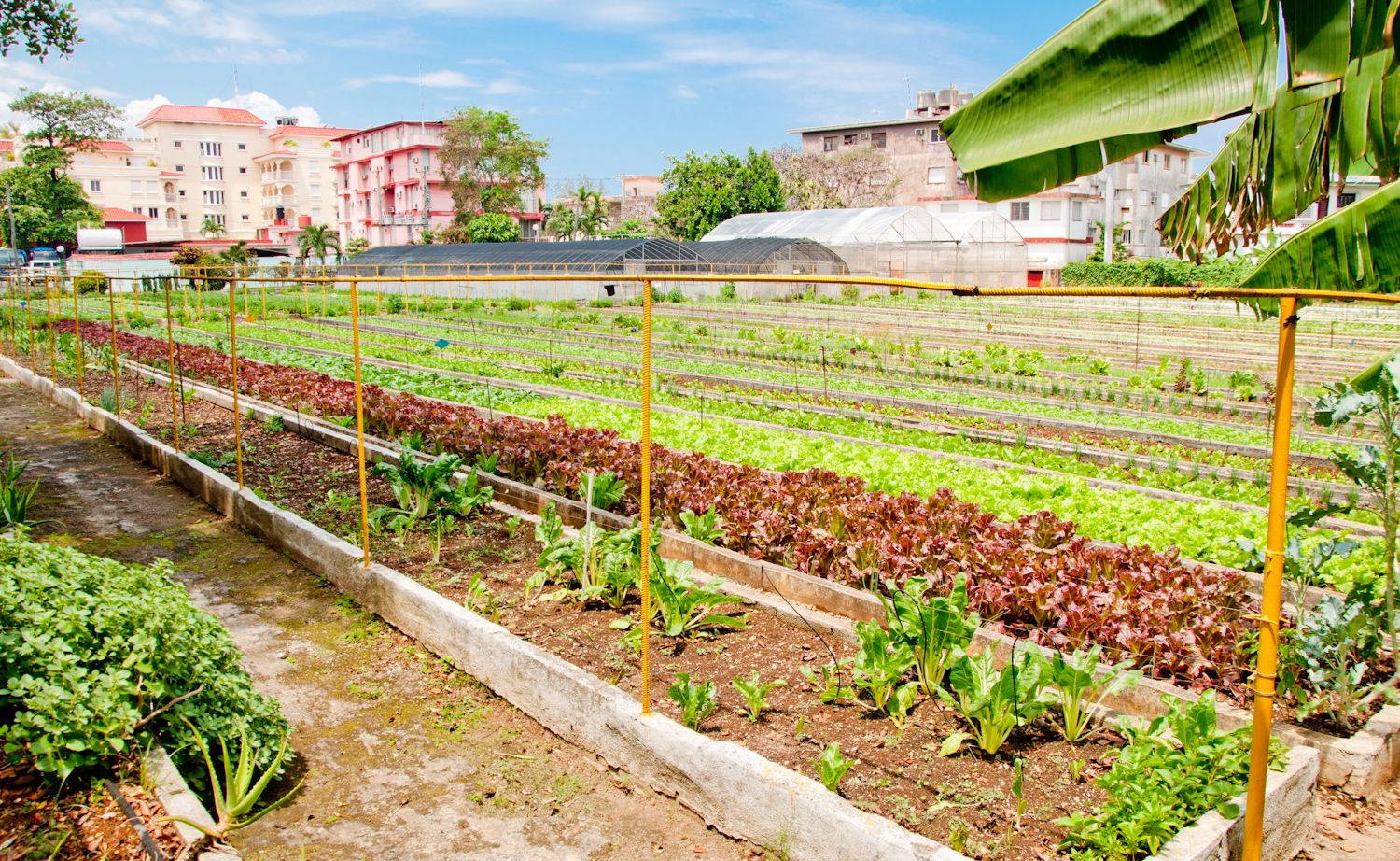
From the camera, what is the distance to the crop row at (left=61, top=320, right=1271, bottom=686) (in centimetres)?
499

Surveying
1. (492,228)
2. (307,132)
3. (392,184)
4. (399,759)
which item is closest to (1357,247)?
(399,759)

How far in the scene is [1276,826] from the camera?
12.1ft

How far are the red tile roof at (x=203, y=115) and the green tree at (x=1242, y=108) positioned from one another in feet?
381

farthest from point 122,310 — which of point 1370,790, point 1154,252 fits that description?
point 1154,252

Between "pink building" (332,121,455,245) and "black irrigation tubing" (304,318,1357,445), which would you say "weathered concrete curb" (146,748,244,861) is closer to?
"black irrigation tubing" (304,318,1357,445)

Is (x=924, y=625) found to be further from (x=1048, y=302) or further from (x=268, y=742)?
(x=1048, y=302)

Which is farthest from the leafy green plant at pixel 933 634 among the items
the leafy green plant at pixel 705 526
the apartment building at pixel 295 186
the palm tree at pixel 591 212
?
the apartment building at pixel 295 186

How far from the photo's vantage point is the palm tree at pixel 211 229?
9069 cm

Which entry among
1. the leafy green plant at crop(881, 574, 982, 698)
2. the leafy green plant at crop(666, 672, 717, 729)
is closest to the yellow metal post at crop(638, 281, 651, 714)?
the leafy green plant at crop(666, 672, 717, 729)

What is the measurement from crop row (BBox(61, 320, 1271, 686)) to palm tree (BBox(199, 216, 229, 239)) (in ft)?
304

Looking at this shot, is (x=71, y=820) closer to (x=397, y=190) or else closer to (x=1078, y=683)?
(x=1078, y=683)

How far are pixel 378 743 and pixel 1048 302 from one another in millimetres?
28494

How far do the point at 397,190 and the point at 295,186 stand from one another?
85.4ft

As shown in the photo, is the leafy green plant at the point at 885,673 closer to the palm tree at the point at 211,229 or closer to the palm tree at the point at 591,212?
the palm tree at the point at 591,212
